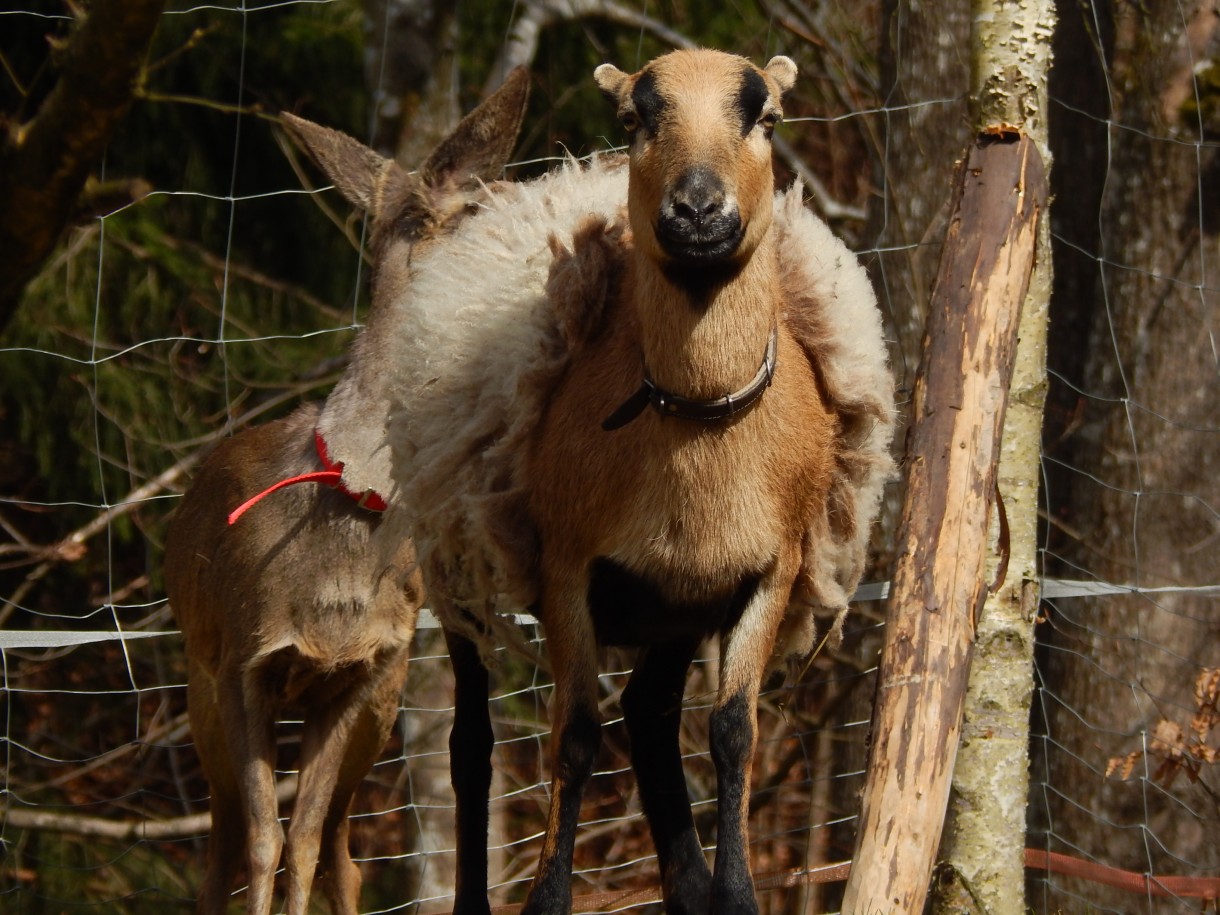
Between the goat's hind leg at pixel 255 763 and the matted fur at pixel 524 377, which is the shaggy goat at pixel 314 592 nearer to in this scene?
the goat's hind leg at pixel 255 763

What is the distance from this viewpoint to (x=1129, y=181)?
6805 mm

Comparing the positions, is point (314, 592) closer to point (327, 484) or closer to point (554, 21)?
point (327, 484)

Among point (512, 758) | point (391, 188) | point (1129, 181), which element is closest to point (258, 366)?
point (512, 758)

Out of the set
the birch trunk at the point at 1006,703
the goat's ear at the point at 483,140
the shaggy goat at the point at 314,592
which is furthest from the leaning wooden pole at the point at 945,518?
the goat's ear at the point at 483,140

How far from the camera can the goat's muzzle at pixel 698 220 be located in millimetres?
3303

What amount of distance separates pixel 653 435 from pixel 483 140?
227 centimetres

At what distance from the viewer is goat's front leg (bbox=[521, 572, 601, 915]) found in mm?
3691

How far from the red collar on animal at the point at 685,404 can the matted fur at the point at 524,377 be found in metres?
0.36

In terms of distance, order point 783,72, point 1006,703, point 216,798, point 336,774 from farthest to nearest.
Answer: point 216,798, point 336,774, point 1006,703, point 783,72

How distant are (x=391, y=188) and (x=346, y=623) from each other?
59.5 inches

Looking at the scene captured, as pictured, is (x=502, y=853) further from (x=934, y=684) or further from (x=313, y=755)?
(x=934, y=684)

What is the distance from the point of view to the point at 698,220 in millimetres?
3303

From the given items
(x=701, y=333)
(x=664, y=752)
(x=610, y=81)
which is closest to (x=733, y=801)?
(x=664, y=752)

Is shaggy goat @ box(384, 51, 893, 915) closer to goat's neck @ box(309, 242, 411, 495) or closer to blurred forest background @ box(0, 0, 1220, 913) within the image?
goat's neck @ box(309, 242, 411, 495)
